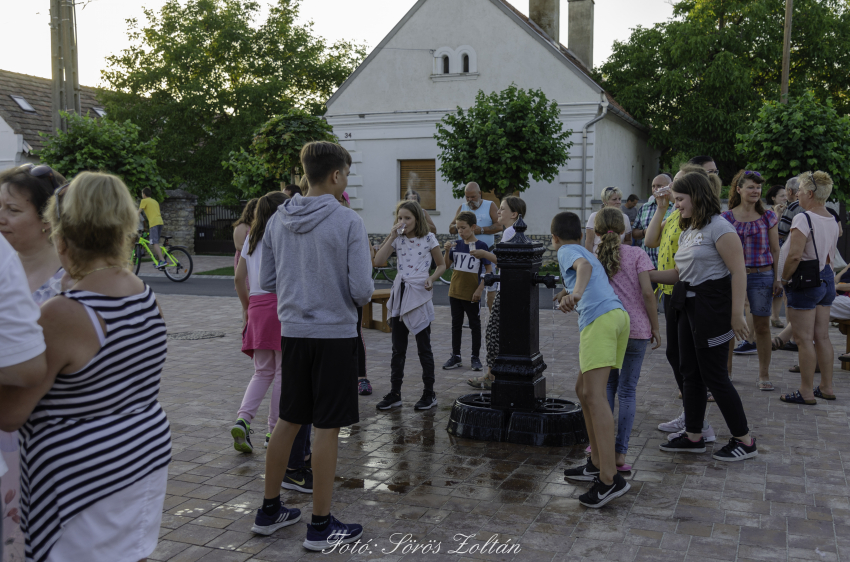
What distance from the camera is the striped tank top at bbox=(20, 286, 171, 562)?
210cm

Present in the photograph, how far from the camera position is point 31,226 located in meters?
2.83

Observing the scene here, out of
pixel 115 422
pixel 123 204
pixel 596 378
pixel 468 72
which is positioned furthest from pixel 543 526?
pixel 468 72

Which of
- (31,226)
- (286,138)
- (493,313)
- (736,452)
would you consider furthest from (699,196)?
(286,138)

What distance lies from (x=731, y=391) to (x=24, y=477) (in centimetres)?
407

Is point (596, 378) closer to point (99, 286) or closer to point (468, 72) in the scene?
point (99, 286)

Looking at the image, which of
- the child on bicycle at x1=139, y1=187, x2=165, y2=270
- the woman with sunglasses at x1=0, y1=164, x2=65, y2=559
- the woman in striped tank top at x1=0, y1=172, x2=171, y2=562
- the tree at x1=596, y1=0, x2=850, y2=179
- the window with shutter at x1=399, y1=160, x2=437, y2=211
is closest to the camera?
the woman in striped tank top at x1=0, y1=172, x2=171, y2=562

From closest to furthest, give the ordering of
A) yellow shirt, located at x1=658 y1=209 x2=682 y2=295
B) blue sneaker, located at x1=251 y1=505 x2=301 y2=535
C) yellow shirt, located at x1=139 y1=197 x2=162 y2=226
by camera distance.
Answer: blue sneaker, located at x1=251 y1=505 x2=301 y2=535 → yellow shirt, located at x1=658 y1=209 x2=682 y2=295 → yellow shirt, located at x1=139 y1=197 x2=162 y2=226

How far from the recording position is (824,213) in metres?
6.46

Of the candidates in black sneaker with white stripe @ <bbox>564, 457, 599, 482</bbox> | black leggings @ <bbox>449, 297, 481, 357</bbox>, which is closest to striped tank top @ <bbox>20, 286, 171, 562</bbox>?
black sneaker with white stripe @ <bbox>564, 457, 599, 482</bbox>

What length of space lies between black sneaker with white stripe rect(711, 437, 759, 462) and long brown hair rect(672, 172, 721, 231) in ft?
4.78

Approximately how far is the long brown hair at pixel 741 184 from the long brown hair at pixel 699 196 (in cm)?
184

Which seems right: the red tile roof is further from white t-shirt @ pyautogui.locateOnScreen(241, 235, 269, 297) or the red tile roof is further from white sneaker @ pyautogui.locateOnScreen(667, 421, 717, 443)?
white sneaker @ pyautogui.locateOnScreen(667, 421, 717, 443)

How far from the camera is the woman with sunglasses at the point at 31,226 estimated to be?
108 inches

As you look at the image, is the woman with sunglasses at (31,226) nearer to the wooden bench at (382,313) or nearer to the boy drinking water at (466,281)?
the boy drinking water at (466,281)
